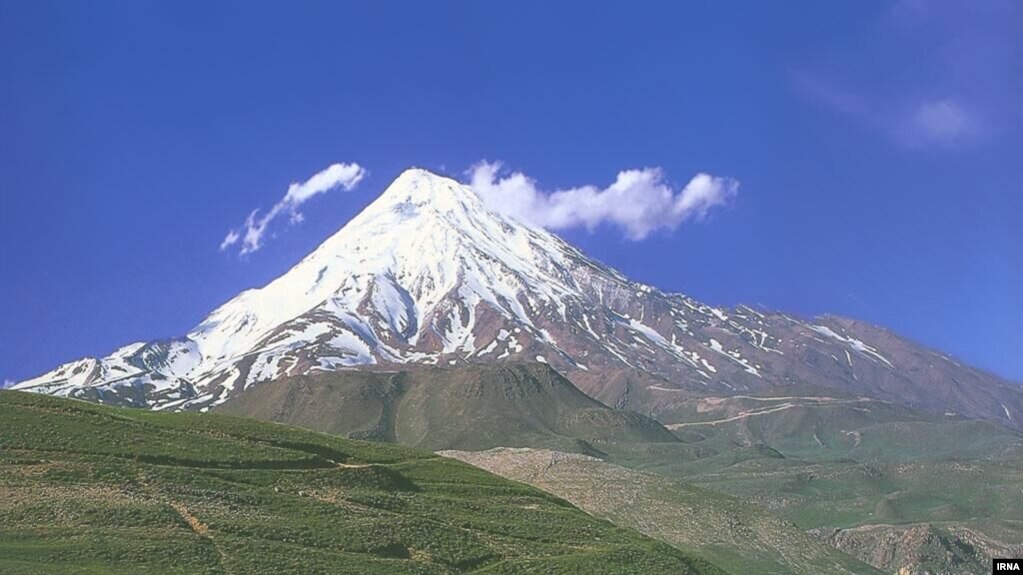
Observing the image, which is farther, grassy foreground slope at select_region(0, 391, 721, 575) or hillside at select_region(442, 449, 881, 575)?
hillside at select_region(442, 449, 881, 575)

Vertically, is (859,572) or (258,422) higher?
(258,422)

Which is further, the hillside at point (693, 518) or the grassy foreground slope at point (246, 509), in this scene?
the hillside at point (693, 518)

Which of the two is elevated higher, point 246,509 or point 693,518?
point 693,518

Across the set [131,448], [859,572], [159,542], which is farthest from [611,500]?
[159,542]

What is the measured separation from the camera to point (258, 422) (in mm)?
102125

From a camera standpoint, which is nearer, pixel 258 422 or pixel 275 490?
pixel 275 490

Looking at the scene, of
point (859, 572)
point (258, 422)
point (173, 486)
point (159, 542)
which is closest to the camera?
point (159, 542)

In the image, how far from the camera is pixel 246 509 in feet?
A: 225

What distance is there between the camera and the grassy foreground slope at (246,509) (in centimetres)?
5900

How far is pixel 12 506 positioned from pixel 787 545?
12121 centimetres

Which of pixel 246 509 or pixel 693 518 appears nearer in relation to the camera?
pixel 246 509

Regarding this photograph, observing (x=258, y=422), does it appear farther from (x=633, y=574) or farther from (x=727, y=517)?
(x=727, y=517)

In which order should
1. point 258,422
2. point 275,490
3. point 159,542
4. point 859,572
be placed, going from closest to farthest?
point 159,542, point 275,490, point 258,422, point 859,572

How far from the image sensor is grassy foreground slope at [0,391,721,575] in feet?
194
